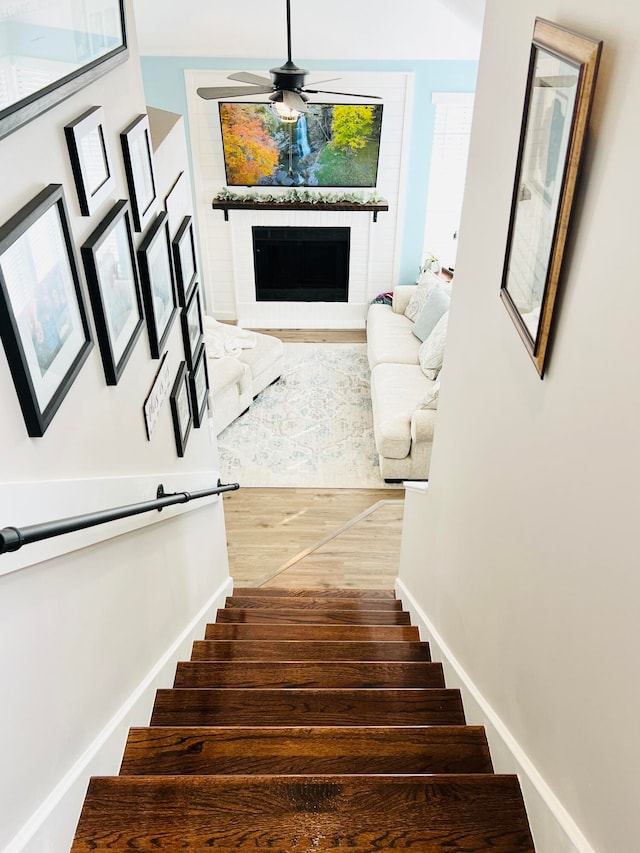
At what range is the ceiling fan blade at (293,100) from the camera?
12.7 ft

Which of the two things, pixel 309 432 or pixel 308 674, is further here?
pixel 309 432

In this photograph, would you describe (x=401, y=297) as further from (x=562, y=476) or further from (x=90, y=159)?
(x=562, y=476)

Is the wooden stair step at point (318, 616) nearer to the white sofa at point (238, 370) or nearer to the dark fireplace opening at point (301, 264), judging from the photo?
the white sofa at point (238, 370)

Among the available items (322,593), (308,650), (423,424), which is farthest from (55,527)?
(423,424)

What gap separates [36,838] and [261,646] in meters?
1.50

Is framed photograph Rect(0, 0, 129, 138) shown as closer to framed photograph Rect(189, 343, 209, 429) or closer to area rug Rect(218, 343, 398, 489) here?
framed photograph Rect(189, 343, 209, 429)

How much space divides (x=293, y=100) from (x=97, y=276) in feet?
9.49

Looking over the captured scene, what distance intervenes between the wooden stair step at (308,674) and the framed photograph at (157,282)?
119 centimetres

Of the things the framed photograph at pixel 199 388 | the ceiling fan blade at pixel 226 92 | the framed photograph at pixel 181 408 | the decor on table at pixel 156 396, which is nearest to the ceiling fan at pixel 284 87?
the ceiling fan blade at pixel 226 92

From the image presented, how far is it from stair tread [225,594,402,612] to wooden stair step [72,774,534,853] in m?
1.86

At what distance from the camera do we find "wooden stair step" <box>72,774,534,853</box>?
54.7 inches

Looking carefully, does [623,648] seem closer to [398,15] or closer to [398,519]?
[398,519]

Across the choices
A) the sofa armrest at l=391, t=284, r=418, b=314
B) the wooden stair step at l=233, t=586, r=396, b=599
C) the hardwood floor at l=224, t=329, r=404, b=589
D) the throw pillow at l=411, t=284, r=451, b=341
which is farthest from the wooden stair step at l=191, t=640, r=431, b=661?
the sofa armrest at l=391, t=284, r=418, b=314

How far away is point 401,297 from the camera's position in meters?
7.15
